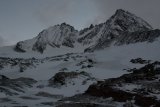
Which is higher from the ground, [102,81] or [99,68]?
[99,68]

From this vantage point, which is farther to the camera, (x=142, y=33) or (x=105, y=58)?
(x=142, y=33)

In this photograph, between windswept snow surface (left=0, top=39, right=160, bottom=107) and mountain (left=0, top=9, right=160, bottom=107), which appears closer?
mountain (left=0, top=9, right=160, bottom=107)

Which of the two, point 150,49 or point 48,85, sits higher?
point 150,49

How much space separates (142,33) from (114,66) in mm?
48434

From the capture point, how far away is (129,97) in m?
48.0

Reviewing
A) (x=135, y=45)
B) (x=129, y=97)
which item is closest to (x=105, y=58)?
(x=135, y=45)

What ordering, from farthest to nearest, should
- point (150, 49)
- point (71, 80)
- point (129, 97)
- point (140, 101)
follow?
point (150, 49) < point (71, 80) < point (129, 97) < point (140, 101)

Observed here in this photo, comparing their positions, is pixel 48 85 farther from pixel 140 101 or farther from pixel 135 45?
pixel 135 45

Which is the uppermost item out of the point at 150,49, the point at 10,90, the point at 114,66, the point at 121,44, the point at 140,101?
the point at 121,44

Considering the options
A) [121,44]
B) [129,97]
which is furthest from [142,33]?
[129,97]

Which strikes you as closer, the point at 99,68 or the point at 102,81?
the point at 102,81

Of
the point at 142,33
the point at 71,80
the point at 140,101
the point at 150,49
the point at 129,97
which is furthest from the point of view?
the point at 142,33

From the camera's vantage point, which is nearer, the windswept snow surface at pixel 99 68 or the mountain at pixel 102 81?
the mountain at pixel 102 81

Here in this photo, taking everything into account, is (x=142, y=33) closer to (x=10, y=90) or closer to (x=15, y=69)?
(x=15, y=69)
